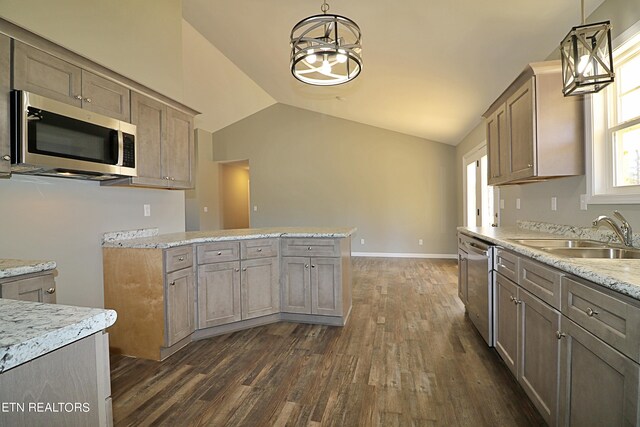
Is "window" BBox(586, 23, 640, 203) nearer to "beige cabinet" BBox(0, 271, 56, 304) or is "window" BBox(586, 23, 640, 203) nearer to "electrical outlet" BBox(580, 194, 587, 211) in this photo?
"electrical outlet" BBox(580, 194, 587, 211)

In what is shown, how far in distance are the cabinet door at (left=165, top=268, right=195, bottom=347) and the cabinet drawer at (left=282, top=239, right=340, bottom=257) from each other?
2.90ft

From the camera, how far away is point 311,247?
9.61ft

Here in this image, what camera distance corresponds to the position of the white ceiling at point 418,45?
7.87 feet

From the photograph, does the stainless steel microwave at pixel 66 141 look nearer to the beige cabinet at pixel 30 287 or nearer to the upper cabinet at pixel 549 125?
the beige cabinet at pixel 30 287

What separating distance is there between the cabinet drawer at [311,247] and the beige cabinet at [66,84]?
1.69 metres

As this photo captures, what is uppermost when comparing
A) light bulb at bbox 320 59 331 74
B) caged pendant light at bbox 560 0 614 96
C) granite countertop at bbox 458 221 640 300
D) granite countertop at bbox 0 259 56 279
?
light bulb at bbox 320 59 331 74

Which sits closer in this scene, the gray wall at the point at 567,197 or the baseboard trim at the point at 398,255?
the gray wall at the point at 567,197

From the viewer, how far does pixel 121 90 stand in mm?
2340

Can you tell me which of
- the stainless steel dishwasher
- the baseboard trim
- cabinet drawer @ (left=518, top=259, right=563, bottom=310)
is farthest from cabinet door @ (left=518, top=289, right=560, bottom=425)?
the baseboard trim

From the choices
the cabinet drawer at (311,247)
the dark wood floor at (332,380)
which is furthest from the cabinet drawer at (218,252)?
the dark wood floor at (332,380)

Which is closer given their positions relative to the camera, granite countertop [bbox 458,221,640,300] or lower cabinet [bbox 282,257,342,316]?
granite countertop [bbox 458,221,640,300]

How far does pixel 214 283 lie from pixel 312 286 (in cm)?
89

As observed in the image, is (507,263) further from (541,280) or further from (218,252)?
(218,252)

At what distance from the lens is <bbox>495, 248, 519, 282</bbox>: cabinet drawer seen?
1860mm
